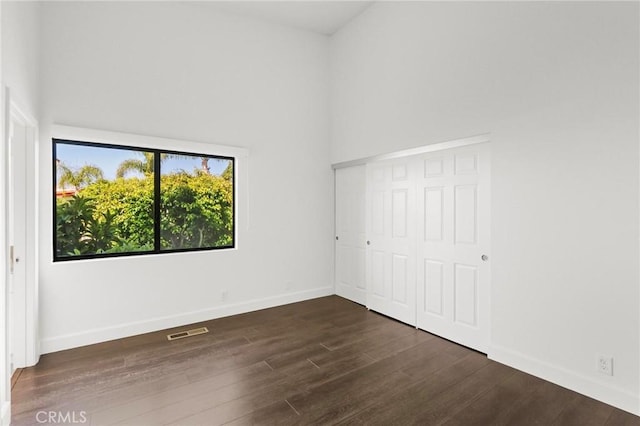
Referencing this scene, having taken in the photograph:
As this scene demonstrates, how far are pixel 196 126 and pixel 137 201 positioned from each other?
1.13m

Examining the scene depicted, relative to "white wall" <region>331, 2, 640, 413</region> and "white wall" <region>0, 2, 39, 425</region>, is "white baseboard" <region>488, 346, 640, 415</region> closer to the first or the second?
"white wall" <region>331, 2, 640, 413</region>

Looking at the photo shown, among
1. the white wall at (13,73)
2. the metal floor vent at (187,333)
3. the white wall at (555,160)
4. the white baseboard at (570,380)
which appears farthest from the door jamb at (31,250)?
the white baseboard at (570,380)

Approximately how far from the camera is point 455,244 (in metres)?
3.36

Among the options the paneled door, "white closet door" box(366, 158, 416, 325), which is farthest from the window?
the paneled door

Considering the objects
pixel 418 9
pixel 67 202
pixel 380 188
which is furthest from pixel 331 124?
pixel 67 202

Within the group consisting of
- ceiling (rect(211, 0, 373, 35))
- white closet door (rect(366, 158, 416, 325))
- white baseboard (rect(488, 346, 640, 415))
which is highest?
ceiling (rect(211, 0, 373, 35))

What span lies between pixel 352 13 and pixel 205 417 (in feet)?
16.1

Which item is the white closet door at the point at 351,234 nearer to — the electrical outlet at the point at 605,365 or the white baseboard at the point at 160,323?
the white baseboard at the point at 160,323

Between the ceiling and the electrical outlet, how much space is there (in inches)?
178

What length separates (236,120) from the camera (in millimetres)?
4234

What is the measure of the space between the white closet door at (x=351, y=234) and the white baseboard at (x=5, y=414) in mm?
3614

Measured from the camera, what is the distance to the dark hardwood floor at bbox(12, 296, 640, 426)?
2.14 m

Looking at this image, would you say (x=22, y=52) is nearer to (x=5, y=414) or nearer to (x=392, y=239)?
(x=5, y=414)

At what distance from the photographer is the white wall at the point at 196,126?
10.6 ft
